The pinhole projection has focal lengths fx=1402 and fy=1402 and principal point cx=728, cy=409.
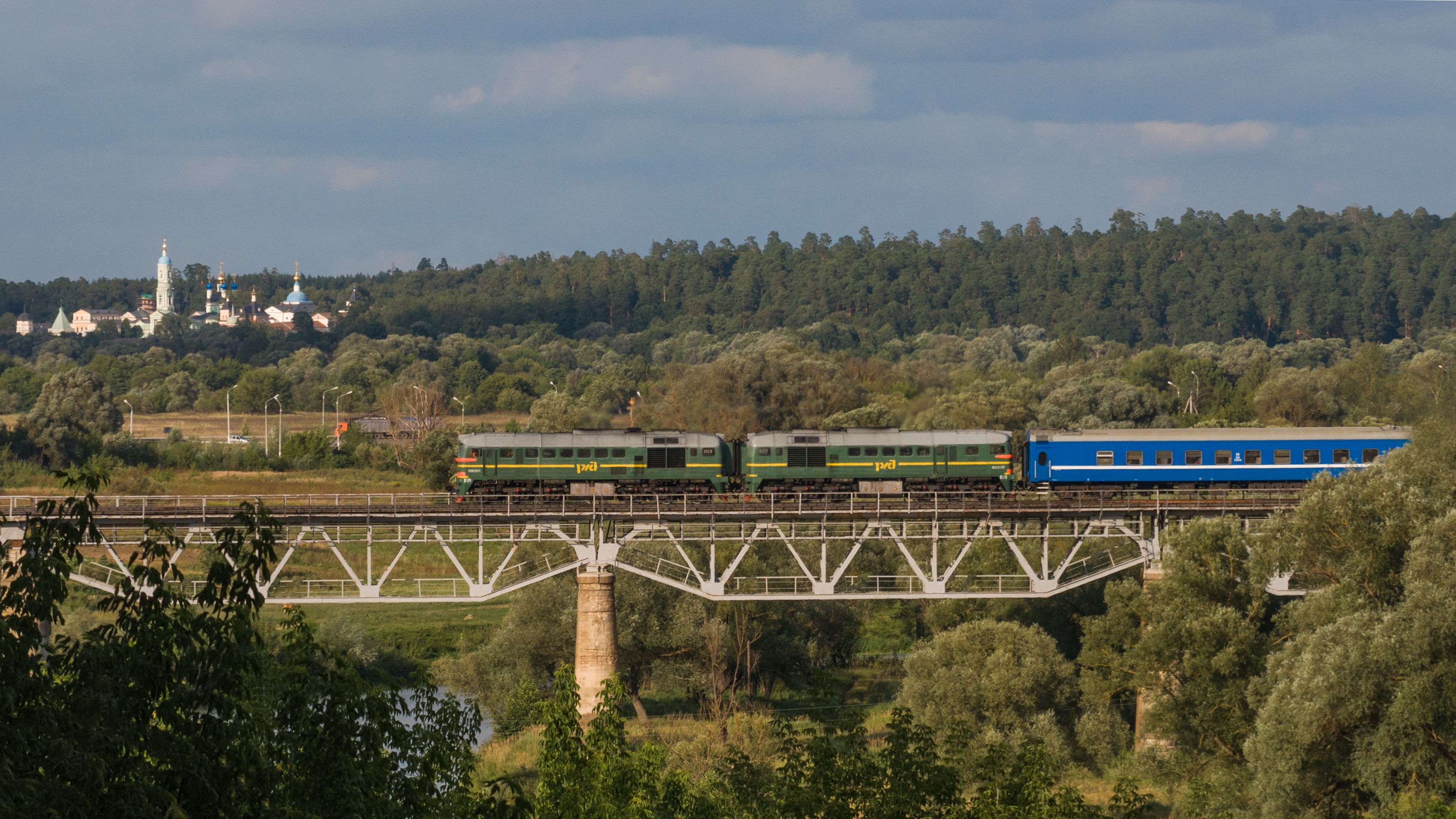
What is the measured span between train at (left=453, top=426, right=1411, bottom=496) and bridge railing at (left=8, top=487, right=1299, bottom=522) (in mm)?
696

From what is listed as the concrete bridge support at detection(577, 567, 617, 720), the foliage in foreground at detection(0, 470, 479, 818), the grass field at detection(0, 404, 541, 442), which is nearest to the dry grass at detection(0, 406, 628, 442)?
the grass field at detection(0, 404, 541, 442)

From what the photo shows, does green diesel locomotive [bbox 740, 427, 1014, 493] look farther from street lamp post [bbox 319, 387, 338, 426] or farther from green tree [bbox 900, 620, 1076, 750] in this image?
street lamp post [bbox 319, 387, 338, 426]

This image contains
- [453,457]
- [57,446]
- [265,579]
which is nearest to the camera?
[265,579]

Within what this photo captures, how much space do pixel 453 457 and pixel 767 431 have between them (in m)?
41.0

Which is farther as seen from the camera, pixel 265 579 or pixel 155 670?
pixel 265 579

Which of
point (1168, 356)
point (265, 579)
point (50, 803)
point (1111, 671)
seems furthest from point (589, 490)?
point (1168, 356)

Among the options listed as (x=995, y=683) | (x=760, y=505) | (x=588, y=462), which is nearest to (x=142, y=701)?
(x=760, y=505)

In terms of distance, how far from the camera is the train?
6378 cm

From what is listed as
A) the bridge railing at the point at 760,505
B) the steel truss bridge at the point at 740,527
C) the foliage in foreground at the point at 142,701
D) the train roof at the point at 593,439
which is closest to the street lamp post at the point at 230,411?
the steel truss bridge at the point at 740,527

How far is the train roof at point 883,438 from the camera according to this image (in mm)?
65250

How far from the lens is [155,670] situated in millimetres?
15602

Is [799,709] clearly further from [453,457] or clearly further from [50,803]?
[50,803]

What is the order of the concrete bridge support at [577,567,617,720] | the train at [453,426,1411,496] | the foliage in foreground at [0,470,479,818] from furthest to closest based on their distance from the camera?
the train at [453,426,1411,496] < the concrete bridge support at [577,567,617,720] < the foliage in foreground at [0,470,479,818]

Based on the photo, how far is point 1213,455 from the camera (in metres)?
63.8
